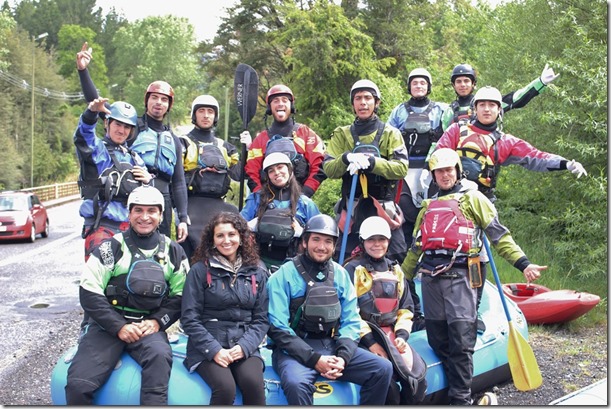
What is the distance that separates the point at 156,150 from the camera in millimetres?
6828

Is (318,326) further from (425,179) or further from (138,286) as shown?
(425,179)

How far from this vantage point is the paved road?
758 centimetres

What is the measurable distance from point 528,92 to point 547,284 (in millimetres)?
4526

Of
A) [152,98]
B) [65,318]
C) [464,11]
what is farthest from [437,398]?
[464,11]

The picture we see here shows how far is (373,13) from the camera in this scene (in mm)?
24844

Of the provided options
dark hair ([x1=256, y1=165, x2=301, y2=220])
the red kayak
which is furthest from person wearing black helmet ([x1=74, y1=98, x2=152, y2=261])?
the red kayak

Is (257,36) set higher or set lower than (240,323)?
higher

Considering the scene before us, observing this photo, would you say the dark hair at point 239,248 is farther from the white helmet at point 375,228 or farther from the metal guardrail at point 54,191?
the metal guardrail at point 54,191

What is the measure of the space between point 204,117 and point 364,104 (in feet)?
5.50

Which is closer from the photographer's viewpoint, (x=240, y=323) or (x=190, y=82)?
(x=240, y=323)

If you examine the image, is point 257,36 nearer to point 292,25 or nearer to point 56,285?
point 292,25

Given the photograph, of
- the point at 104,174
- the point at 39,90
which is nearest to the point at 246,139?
the point at 104,174

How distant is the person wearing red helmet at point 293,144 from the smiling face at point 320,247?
1.78m

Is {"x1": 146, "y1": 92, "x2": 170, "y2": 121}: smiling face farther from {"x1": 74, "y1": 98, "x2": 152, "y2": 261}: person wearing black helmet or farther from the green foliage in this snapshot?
the green foliage
